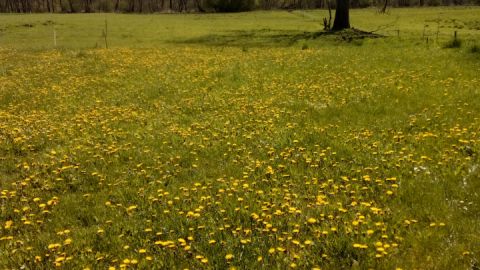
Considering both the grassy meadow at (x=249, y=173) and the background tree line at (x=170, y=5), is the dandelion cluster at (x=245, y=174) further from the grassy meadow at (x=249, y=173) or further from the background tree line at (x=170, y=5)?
the background tree line at (x=170, y=5)

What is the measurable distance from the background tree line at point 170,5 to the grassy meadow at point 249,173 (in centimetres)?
10363

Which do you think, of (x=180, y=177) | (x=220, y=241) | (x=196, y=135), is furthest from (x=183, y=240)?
(x=196, y=135)

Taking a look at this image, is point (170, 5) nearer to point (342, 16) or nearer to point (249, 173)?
point (342, 16)

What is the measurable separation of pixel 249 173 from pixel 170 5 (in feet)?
439

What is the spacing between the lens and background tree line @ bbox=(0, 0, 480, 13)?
118 m

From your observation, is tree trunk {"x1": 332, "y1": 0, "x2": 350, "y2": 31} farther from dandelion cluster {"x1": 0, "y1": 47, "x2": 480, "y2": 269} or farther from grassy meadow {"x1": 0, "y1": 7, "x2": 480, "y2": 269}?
dandelion cluster {"x1": 0, "y1": 47, "x2": 480, "y2": 269}

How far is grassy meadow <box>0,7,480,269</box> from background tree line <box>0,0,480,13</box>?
10363cm

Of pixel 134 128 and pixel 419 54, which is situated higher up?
pixel 419 54

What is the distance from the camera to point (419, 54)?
2359cm

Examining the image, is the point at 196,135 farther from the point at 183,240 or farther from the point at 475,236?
the point at 475,236

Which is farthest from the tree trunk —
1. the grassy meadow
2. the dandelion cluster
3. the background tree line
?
the background tree line

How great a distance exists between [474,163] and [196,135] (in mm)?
6748

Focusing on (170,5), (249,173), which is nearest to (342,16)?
(249,173)

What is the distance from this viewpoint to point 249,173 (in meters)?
9.30
